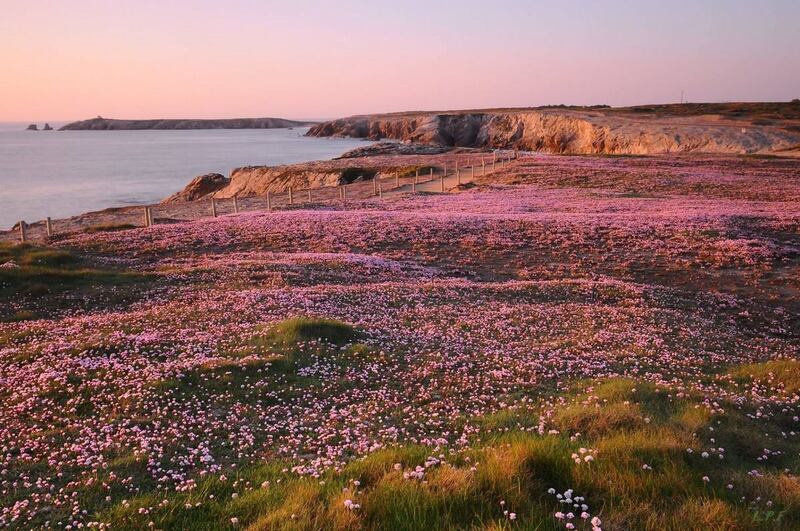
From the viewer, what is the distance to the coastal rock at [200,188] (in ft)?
252

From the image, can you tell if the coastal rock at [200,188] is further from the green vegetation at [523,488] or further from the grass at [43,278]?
the green vegetation at [523,488]

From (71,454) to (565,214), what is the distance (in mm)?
34754

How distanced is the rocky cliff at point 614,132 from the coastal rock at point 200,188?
70872 mm

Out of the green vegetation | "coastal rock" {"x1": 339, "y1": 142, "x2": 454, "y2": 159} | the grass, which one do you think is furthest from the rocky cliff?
the green vegetation

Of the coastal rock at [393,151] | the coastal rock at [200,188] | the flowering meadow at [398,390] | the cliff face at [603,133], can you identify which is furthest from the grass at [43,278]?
the cliff face at [603,133]

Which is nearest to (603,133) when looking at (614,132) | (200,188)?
(614,132)

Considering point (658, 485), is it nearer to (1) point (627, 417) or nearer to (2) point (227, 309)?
(1) point (627, 417)

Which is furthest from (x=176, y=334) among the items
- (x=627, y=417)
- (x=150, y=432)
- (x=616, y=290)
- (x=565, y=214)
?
(x=565, y=214)

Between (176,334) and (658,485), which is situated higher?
(658,485)

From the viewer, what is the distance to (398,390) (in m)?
10.7

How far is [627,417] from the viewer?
7891 millimetres

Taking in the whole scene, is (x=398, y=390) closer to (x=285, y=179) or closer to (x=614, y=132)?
(x=285, y=179)

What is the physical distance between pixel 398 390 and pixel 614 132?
115924 millimetres

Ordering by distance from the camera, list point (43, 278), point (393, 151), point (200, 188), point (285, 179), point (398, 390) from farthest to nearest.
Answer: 1. point (393, 151)
2. point (200, 188)
3. point (285, 179)
4. point (43, 278)
5. point (398, 390)
